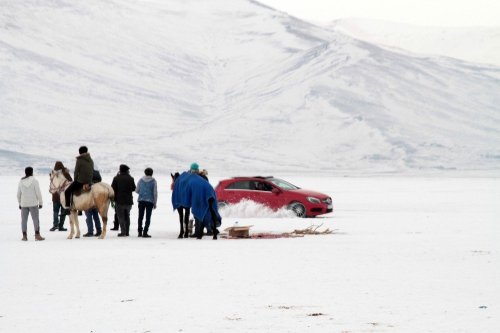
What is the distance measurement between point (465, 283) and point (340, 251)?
552cm

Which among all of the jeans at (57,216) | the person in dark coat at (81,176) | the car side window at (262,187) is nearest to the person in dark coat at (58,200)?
the jeans at (57,216)

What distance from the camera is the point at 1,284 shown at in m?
13.6

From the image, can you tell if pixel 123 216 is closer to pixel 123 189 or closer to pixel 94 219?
pixel 94 219

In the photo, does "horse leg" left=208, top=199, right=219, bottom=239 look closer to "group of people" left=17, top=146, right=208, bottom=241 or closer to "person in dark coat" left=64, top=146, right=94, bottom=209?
"group of people" left=17, top=146, right=208, bottom=241

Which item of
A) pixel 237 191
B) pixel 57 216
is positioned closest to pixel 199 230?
pixel 57 216

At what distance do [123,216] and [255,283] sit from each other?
10082 millimetres

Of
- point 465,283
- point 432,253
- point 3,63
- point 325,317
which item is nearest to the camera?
point 325,317

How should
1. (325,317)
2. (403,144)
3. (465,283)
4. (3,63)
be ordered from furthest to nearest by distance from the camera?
(3,63) → (403,144) → (465,283) → (325,317)

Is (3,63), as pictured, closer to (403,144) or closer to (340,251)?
(403,144)

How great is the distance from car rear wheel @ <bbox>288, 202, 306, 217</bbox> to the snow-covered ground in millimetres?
7028

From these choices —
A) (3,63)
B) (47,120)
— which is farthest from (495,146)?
(3,63)

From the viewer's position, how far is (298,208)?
102 feet

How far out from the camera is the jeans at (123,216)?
22.7 meters

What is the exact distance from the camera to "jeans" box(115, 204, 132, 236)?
22.7 meters
